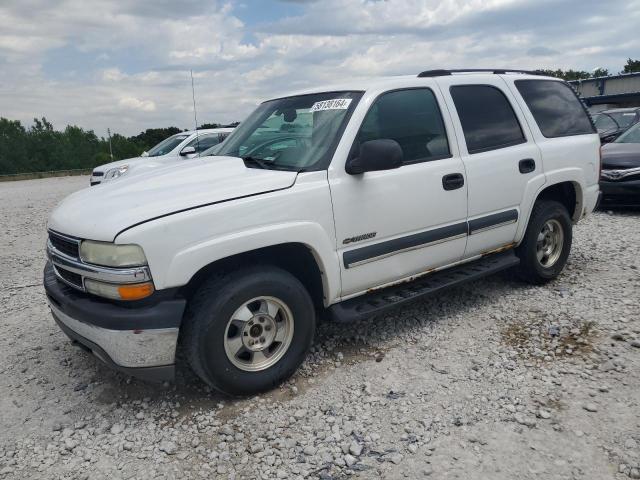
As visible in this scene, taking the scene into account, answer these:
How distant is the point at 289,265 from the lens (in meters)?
3.41

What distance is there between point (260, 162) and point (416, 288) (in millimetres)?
1518

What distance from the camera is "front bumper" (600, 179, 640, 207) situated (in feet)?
25.5

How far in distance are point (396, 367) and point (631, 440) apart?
1418 millimetres

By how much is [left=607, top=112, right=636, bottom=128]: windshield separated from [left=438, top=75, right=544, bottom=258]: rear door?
28.8 ft

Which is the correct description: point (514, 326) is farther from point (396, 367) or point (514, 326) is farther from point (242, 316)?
point (242, 316)

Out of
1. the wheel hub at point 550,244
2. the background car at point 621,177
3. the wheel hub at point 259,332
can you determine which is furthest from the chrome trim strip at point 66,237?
the background car at point 621,177

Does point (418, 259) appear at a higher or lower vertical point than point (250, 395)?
higher

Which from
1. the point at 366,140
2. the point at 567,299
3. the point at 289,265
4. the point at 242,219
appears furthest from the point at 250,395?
the point at 567,299

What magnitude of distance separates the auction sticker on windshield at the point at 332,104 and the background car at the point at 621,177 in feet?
20.0

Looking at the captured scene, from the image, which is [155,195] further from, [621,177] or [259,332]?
[621,177]

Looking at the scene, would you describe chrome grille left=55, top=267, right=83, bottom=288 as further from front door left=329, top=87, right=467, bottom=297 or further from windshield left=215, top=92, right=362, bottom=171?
front door left=329, top=87, right=467, bottom=297

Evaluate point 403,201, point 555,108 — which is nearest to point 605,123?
point 555,108

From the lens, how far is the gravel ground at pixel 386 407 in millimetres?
2621

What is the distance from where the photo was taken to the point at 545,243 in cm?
491
